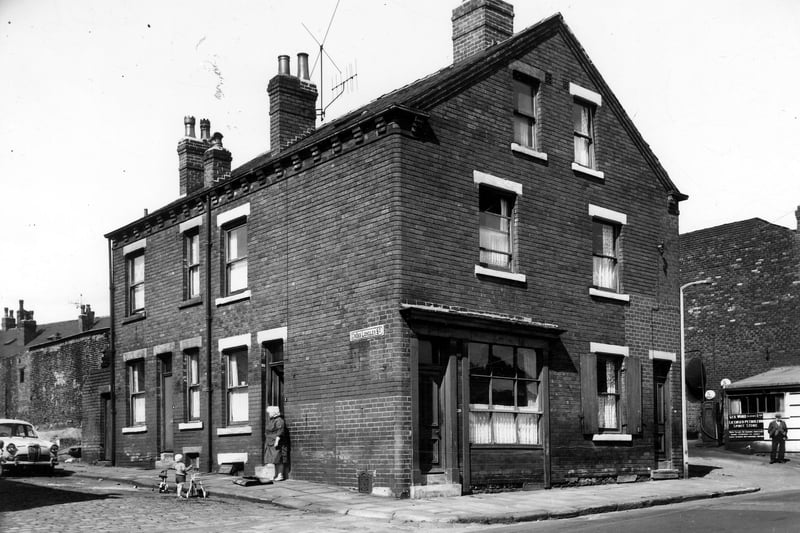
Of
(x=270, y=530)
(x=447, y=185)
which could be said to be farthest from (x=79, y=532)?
(x=447, y=185)

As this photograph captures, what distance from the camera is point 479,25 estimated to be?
22.1 metres

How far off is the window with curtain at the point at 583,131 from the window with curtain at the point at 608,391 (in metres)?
4.80

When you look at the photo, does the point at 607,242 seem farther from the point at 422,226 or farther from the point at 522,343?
the point at 422,226

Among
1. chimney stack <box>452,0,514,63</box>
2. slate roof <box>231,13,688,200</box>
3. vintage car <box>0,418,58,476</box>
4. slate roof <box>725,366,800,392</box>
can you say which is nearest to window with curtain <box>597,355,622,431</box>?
slate roof <box>231,13,688,200</box>

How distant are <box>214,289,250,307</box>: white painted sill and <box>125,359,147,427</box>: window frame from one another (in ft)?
15.1

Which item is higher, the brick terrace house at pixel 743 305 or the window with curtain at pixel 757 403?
the brick terrace house at pixel 743 305

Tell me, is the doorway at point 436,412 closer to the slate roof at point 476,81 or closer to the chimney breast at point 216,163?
the slate roof at point 476,81

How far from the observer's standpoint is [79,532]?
500 inches

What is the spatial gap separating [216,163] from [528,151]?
9648 mm

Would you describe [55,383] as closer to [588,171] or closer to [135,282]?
[135,282]

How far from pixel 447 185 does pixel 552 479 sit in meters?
6.78

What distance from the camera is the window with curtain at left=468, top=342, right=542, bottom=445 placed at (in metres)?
18.7

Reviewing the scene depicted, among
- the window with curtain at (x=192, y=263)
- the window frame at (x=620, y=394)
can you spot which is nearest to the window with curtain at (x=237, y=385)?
the window with curtain at (x=192, y=263)

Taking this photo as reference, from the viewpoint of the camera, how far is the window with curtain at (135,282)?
87.4 ft
